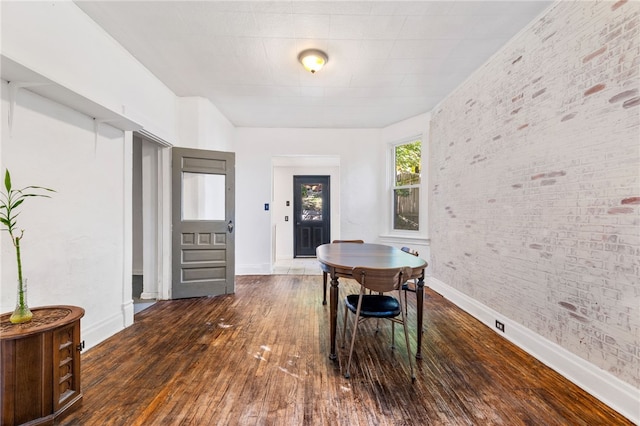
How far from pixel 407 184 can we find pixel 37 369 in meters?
4.80

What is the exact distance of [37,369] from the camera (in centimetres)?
142

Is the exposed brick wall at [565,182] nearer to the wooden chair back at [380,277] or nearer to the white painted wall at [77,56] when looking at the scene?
the wooden chair back at [380,277]

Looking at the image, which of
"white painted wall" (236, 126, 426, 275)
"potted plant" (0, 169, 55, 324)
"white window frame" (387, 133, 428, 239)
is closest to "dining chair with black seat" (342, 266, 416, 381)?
"potted plant" (0, 169, 55, 324)

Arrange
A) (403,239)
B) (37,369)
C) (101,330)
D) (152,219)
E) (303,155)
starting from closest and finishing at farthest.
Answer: (37,369) → (101,330) → (152,219) → (403,239) → (303,155)

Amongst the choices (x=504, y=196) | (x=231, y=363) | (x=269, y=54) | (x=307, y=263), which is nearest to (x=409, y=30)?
(x=269, y=54)

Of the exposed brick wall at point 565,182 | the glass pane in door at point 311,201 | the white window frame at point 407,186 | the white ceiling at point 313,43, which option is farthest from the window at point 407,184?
the glass pane in door at point 311,201

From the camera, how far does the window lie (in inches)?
183

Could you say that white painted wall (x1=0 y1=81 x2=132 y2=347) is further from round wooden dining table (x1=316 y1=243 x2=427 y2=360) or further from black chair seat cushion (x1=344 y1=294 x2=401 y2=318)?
black chair seat cushion (x1=344 y1=294 x2=401 y2=318)

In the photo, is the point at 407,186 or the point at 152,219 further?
the point at 407,186

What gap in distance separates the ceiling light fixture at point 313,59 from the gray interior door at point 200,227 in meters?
1.85

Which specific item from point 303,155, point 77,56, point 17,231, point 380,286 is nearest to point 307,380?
point 380,286

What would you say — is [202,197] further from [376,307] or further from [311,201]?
[311,201]

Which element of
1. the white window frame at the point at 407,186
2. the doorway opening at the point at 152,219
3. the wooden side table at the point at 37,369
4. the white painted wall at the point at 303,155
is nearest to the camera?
the wooden side table at the point at 37,369

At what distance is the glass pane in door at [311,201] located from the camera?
23.0ft
